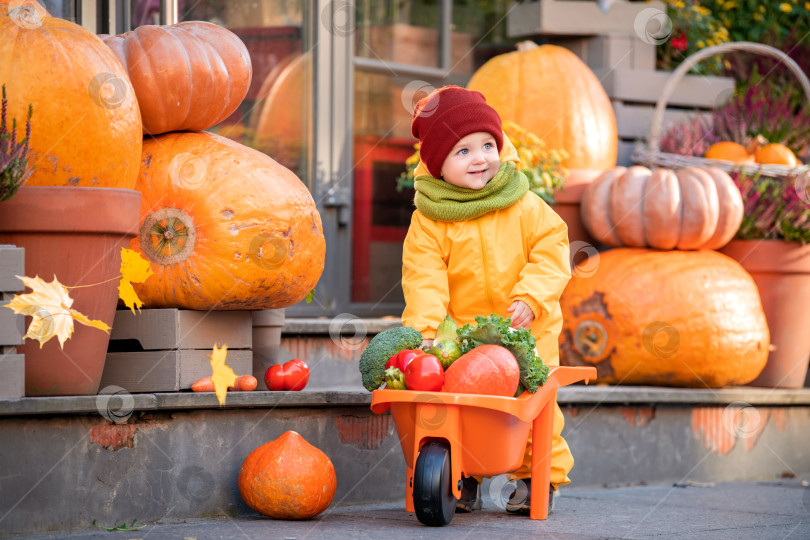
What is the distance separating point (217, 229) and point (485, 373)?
3.54 feet

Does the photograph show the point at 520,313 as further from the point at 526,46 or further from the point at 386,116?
the point at 386,116

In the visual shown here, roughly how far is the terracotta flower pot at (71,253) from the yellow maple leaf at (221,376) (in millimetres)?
364

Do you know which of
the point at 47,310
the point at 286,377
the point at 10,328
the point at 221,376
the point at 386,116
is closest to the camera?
the point at 10,328

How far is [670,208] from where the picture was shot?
484 centimetres

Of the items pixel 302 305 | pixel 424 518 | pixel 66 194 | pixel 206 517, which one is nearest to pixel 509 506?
pixel 424 518

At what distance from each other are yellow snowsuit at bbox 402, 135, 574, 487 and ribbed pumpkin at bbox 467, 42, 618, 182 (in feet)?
6.56

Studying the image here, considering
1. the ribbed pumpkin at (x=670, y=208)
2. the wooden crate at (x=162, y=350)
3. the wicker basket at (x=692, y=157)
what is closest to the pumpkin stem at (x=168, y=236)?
the wooden crate at (x=162, y=350)

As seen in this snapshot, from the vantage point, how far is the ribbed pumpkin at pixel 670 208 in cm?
484

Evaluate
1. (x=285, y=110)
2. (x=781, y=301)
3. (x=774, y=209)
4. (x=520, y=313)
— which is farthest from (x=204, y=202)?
(x=781, y=301)

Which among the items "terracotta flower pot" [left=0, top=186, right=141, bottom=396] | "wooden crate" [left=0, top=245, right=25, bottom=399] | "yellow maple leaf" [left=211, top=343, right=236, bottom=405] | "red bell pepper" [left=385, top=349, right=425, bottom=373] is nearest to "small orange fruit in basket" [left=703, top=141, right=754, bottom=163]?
"red bell pepper" [left=385, top=349, right=425, bottom=373]

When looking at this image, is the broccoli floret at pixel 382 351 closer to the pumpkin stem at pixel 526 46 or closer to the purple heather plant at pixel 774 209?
the purple heather plant at pixel 774 209

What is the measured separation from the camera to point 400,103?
6.23 metres

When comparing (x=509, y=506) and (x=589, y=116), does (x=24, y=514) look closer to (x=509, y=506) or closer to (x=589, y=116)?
(x=509, y=506)

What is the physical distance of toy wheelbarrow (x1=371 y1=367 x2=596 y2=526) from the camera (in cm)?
300
